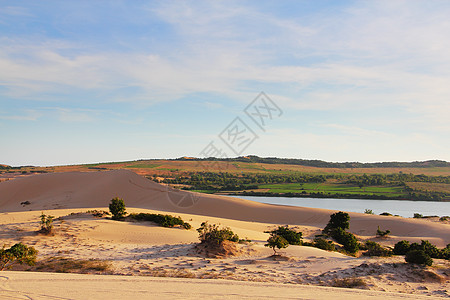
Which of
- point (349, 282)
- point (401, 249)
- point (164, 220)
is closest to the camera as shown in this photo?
point (349, 282)

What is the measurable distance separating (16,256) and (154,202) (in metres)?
22.0

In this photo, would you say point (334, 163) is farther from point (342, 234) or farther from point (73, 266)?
point (73, 266)

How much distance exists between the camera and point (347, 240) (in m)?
17.1

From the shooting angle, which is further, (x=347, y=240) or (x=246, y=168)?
(x=246, y=168)

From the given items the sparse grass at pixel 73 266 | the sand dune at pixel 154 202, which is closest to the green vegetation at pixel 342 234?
the sand dune at pixel 154 202

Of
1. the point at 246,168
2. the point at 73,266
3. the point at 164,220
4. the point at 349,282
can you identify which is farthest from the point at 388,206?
the point at 246,168

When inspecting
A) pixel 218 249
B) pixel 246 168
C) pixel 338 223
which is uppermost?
pixel 246 168

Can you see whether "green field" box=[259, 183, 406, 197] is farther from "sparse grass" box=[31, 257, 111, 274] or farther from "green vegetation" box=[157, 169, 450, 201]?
"sparse grass" box=[31, 257, 111, 274]

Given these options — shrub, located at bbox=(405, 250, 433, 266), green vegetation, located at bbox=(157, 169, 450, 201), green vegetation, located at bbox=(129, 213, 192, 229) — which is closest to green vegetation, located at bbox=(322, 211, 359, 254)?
shrub, located at bbox=(405, 250, 433, 266)

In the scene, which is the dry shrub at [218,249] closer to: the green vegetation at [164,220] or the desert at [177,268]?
the desert at [177,268]

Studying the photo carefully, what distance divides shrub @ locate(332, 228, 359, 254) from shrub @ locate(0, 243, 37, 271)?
13392 mm

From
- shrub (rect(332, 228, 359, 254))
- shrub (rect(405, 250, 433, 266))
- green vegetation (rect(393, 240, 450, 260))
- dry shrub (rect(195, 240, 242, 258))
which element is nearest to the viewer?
shrub (rect(405, 250, 433, 266))

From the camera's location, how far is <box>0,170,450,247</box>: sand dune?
82.4ft

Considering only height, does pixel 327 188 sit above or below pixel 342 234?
above
